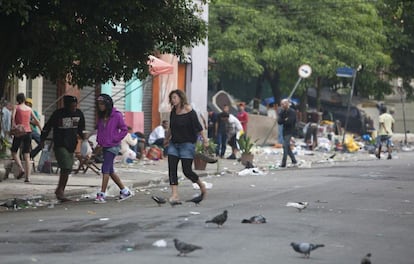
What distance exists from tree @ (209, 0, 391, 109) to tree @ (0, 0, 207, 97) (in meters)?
26.5

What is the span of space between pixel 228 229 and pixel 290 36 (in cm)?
3284

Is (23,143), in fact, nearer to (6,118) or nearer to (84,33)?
(6,118)

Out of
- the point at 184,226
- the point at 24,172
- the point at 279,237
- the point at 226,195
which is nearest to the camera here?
the point at 279,237

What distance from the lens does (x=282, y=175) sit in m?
22.6

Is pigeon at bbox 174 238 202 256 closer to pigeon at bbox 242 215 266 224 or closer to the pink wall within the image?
pigeon at bbox 242 215 266 224

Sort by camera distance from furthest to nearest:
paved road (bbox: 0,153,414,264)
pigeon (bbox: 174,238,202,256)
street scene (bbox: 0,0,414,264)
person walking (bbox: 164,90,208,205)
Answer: person walking (bbox: 164,90,208,205)
street scene (bbox: 0,0,414,264)
paved road (bbox: 0,153,414,264)
pigeon (bbox: 174,238,202,256)

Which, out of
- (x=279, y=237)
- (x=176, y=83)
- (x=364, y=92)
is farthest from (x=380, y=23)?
(x=279, y=237)

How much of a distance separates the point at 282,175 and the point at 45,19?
9542 millimetres

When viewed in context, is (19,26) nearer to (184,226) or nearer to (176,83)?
(184,226)

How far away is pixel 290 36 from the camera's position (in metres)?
43.7

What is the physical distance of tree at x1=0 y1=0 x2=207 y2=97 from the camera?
47.8 ft

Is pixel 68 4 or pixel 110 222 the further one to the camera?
pixel 68 4

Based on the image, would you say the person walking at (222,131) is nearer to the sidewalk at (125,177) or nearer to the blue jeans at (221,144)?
the blue jeans at (221,144)

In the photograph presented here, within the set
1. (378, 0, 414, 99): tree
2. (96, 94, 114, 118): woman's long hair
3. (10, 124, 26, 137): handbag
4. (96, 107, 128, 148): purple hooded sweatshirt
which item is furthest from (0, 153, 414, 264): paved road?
(378, 0, 414, 99): tree
